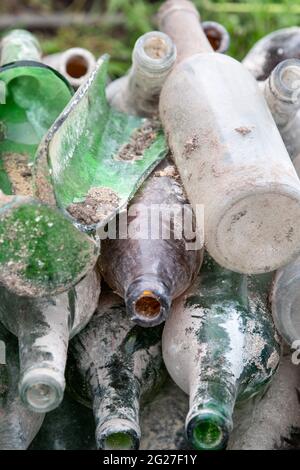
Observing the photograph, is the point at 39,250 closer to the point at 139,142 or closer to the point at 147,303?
the point at 147,303

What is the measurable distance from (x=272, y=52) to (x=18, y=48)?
0.49 m

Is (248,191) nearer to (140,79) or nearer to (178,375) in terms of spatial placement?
(178,375)

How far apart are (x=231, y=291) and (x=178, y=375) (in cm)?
14

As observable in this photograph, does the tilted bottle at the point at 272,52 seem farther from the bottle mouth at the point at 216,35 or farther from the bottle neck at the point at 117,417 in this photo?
the bottle neck at the point at 117,417

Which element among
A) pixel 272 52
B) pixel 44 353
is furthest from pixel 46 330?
pixel 272 52

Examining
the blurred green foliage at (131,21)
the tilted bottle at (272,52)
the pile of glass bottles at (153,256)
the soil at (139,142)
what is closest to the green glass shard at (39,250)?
the pile of glass bottles at (153,256)

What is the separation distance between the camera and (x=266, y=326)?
123 centimetres

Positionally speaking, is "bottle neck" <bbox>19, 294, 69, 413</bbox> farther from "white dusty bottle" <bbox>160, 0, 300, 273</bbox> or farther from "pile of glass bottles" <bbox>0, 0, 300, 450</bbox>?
"white dusty bottle" <bbox>160, 0, 300, 273</bbox>

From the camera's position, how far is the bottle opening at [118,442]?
110 cm

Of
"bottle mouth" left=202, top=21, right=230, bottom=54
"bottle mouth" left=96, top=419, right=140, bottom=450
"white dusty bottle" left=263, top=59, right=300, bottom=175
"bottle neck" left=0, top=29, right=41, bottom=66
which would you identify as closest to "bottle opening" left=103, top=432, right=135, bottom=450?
"bottle mouth" left=96, top=419, right=140, bottom=450

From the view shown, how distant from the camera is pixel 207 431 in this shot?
1080 mm

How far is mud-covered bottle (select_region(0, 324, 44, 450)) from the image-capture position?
1190mm

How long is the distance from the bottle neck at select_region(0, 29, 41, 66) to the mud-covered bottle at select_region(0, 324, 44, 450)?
1.93ft

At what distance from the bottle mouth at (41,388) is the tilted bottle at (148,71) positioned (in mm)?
567
